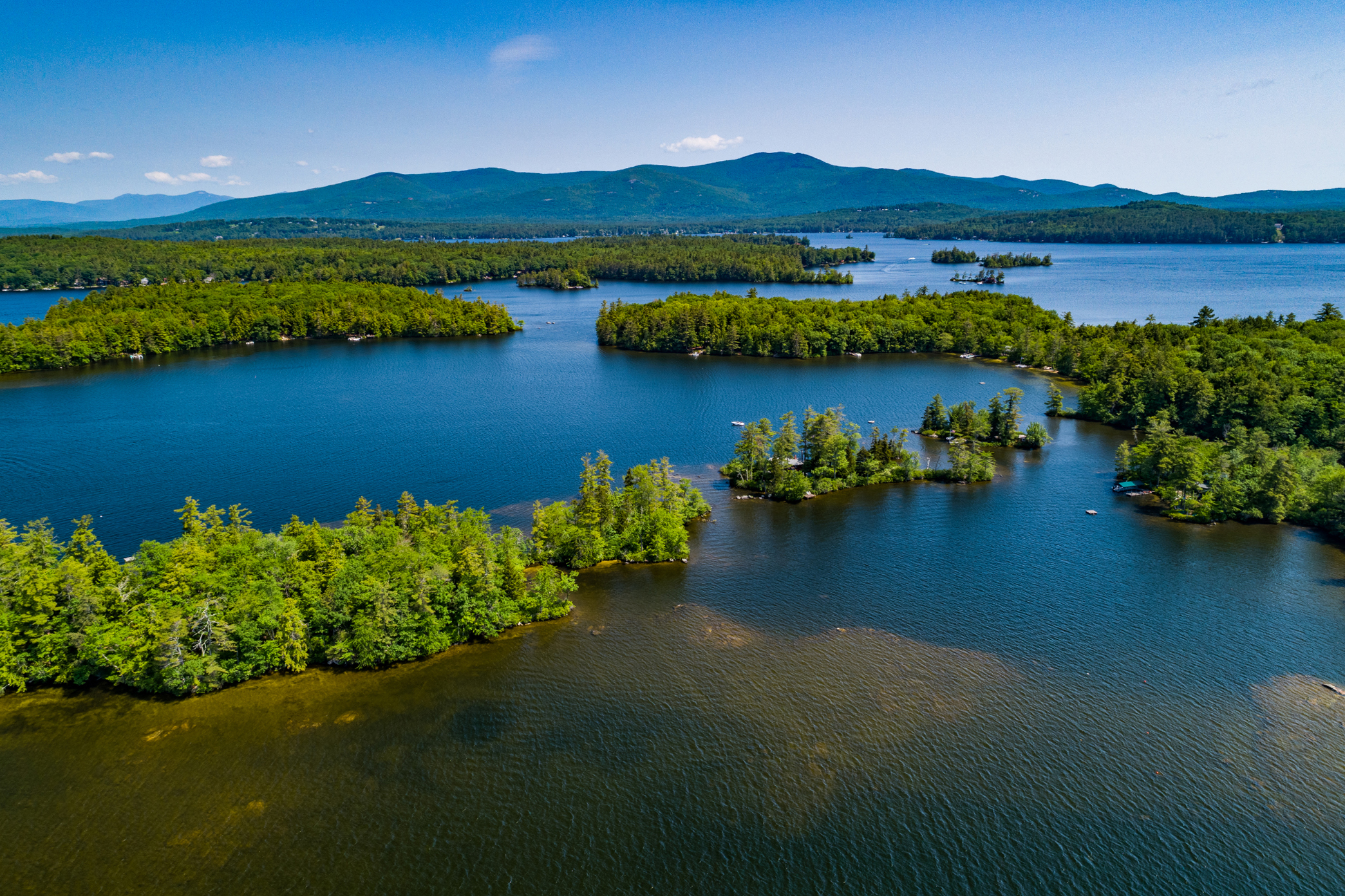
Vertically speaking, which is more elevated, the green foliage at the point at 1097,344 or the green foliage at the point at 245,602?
the green foliage at the point at 1097,344

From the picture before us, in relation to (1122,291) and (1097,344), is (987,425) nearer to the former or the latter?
(1097,344)

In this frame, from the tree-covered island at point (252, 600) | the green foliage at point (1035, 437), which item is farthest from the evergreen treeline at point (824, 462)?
the tree-covered island at point (252, 600)

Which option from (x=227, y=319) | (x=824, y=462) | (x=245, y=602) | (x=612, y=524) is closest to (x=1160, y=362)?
(x=824, y=462)

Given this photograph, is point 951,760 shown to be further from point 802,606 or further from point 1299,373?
point 1299,373

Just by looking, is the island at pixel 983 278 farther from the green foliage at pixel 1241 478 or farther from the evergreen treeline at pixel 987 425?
the green foliage at pixel 1241 478

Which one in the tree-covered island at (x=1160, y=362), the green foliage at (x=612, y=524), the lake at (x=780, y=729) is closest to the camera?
the lake at (x=780, y=729)

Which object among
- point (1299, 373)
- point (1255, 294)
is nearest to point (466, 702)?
point (1299, 373)
